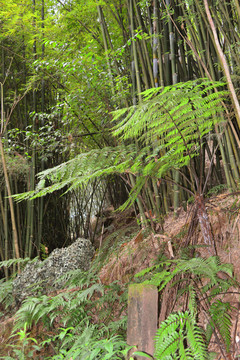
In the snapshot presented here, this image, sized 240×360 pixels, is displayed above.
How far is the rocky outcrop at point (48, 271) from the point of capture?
2.70 metres

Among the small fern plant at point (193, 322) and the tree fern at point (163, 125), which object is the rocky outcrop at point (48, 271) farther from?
the small fern plant at point (193, 322)

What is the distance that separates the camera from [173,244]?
1930mm

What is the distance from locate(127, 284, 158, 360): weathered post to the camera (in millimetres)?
1231

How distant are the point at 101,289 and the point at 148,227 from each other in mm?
608

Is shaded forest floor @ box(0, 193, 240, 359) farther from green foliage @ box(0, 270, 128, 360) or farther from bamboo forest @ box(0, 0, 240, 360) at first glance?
green foliage @ box(0, 270, 128, 360)

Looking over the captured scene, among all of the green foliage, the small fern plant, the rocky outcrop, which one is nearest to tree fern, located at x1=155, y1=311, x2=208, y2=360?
the small fern plant

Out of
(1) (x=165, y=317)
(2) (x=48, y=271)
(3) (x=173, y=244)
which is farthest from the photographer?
(2) (x=48, y=271)

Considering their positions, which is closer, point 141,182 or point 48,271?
point 141,182

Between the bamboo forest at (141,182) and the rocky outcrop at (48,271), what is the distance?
19 millimetres

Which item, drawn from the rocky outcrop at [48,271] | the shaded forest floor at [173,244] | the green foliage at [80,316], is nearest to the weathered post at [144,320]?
the shaded forest floor at [173,244]

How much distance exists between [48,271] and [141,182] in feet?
5.06

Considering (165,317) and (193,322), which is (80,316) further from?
(193,322)

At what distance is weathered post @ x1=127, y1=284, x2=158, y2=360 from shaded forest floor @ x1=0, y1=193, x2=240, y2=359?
37 centimetres

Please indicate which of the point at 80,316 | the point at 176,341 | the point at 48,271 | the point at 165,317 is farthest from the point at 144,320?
the point at 48,271
